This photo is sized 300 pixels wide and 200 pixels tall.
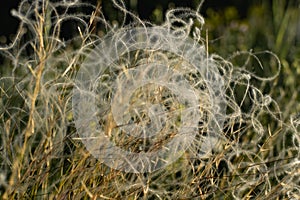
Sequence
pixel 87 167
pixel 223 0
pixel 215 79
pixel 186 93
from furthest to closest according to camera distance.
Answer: pixel 223 0
pixel 215 79
pixel 186 93
pixel 87 167

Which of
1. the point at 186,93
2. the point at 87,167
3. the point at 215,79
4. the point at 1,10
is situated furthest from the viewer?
the point at 1,10

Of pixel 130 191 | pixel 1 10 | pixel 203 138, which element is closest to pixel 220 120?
pixel 203 138

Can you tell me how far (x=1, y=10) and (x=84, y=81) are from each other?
449 cm

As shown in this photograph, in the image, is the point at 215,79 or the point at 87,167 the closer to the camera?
the point at 87,167

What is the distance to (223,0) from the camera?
7457mm

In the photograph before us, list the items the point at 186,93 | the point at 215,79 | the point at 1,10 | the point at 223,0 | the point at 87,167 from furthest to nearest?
the point at 223,0
the point at 1,10
the point at 215,79
the point at 186,93
the point at 87,167

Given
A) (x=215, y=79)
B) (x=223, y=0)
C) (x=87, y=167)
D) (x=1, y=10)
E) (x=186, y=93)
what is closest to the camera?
(x=87, y=167)

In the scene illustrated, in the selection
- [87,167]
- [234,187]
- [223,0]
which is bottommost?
[223,0]

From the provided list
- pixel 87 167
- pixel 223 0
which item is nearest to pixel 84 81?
pixel 87 167

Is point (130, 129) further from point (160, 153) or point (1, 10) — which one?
point (1, 10)

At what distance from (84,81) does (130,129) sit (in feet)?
0.81

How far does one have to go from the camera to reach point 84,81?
2.60 metres

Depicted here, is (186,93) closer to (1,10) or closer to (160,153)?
(160,153)

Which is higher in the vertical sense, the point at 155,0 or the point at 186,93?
the point at 186,93
